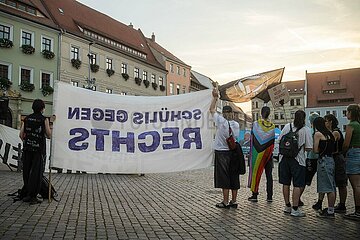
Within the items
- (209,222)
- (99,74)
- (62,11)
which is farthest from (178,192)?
(62,11)

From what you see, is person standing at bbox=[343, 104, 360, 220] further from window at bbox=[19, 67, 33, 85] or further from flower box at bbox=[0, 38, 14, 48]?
window at bbox=[19, 67, 33, 85]

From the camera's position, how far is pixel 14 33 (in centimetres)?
3303

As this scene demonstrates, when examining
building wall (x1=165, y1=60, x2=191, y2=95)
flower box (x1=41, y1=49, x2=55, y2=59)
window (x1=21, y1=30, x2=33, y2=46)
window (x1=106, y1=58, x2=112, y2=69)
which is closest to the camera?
window (x1=21, y1=30, x2=33, y2=46)

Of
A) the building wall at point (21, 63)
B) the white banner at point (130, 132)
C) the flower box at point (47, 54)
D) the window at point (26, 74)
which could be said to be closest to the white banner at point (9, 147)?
the white banner at point (130, 132)

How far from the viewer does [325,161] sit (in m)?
6.81

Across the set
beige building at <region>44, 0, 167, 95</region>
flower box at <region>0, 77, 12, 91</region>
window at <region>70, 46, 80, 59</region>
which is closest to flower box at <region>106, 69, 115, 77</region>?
beige building at <region>44, 0, 167, 95</region>

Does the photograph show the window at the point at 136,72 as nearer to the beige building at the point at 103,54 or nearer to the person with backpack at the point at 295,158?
the beige building at the point at 103,54

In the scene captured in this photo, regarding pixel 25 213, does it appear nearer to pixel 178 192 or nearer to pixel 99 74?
pixel 178 192

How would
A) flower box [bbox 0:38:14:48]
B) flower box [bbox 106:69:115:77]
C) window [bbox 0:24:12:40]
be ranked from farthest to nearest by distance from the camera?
1. flower box [bbox 106:69:115:77]
2. window [bbox 0:24:12:40]
3. flower box [bbox 0:38:14:48]

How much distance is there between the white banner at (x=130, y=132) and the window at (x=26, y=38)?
97.0 feet

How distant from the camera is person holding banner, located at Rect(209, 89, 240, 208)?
7.18 metres

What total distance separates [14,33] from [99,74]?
11926 millimetres

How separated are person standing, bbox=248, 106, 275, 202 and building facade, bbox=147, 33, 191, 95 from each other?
51.8 meters

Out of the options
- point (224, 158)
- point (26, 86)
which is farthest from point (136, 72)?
point (224, 158)
